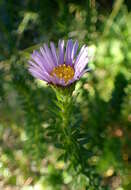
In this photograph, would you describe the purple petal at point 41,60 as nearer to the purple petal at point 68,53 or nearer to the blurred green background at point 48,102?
the purple petal at point 68,53

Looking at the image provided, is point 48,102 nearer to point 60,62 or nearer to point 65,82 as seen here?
point 60,62

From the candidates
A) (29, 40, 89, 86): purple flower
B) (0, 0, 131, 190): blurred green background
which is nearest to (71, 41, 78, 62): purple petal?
(29, 40, 89, 86): purple flower

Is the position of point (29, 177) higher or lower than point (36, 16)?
lower

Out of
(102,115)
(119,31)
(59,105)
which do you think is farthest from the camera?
(119,31)

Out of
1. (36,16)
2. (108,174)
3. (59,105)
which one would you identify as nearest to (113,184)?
(108,174)

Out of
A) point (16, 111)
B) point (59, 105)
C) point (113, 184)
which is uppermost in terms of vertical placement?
point (16, 111)

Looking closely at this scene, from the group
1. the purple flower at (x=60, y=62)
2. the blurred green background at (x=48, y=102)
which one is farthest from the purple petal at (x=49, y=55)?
the blurred green background at (x=48, y=102)

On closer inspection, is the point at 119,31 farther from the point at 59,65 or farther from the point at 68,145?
the point at 68,145

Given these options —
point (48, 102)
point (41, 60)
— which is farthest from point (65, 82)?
point (48, 102)
